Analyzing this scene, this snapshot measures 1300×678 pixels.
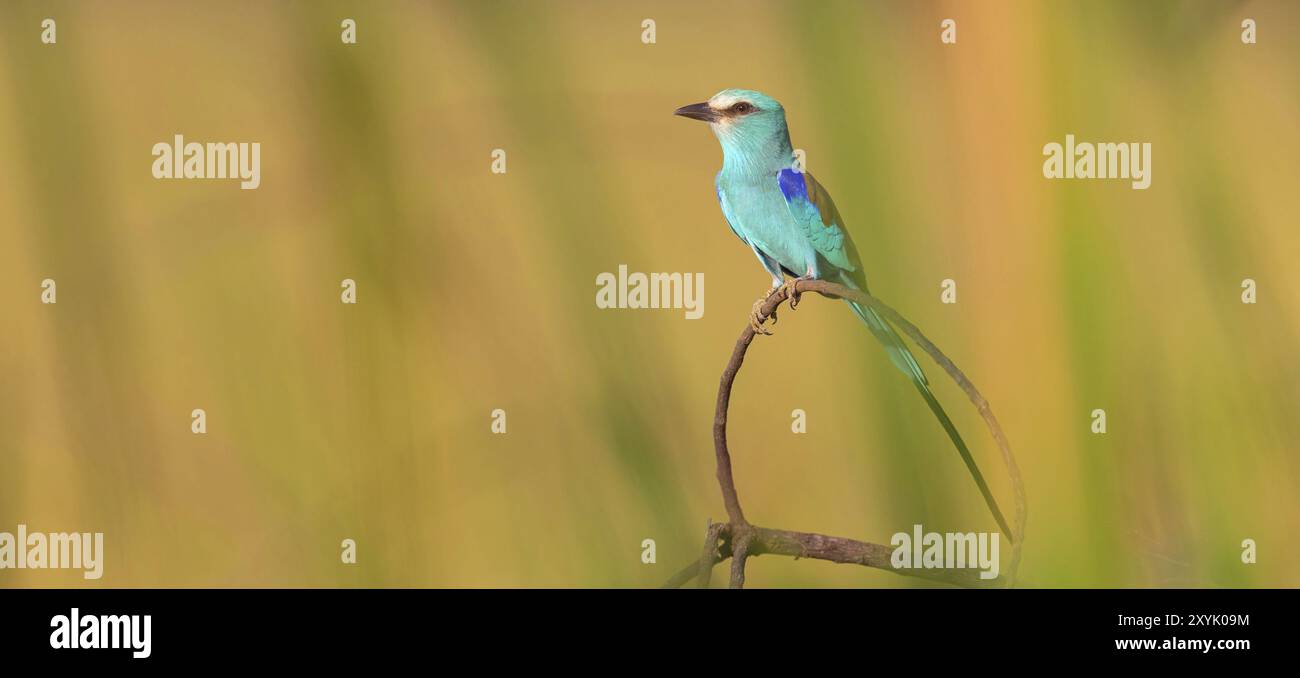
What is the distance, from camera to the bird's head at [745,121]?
2730 mm

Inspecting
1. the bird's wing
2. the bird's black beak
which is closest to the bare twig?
the bird's black beak

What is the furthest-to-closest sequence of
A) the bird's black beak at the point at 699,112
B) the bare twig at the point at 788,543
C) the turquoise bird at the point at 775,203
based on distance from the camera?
the turquoise bird at the point at 775,203 → the bird's black beak at the point at 699,112 → the bare twig at the point at 788,543

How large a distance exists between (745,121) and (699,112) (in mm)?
180

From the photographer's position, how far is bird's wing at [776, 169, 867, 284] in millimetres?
2883

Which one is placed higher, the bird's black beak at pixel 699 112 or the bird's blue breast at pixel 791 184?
the bird's black beak at pixel 699 112

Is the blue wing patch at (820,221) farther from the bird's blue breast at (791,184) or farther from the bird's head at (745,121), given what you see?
the bird's head at (745,121)

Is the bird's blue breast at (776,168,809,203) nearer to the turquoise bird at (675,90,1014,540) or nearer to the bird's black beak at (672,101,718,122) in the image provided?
the turquoise bird at (675,90,1014,540)

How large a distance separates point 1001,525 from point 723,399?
1.65 feet

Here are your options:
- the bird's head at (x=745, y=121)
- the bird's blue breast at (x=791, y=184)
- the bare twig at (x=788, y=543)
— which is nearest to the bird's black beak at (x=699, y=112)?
the bird's head at (x=745, y=121)

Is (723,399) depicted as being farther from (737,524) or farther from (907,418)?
(907,418)

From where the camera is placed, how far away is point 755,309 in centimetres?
268

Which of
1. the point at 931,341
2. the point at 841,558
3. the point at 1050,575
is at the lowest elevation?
the point at 841,558
